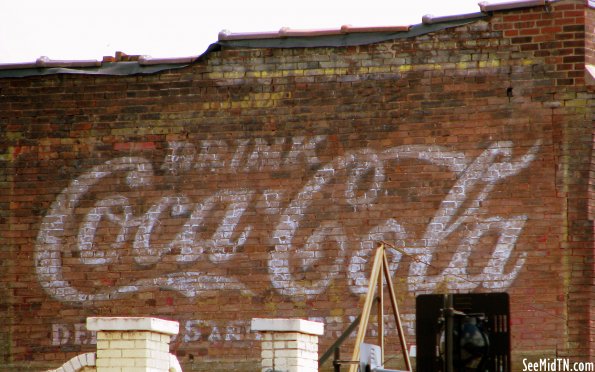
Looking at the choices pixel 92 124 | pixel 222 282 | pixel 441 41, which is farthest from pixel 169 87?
pixel 441 41

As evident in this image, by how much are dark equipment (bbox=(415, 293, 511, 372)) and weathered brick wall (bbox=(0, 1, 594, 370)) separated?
197 inches

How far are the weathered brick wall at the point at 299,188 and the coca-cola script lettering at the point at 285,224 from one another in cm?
2

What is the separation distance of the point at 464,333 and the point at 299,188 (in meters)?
6.11

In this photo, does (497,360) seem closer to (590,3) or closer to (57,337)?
(590,3)

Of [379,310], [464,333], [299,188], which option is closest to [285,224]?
[299,188]

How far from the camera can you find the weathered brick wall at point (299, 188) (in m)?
12.9

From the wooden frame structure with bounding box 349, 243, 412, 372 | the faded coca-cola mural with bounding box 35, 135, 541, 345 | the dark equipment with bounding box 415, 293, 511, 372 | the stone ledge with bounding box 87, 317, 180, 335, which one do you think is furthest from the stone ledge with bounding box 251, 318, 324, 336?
the faded coca-cola mural with bounding box 35, 135, 541, 345

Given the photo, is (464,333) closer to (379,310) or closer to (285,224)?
(379,310)

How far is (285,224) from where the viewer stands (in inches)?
531

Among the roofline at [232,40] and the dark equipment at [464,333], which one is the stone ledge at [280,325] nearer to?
the dark equipment at [464,333]

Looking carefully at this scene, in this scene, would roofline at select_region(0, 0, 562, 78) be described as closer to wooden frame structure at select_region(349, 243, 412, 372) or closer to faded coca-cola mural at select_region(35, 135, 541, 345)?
faded coca-cola mural at select_region(35, 135, 541, 345)

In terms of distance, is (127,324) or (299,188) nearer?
(127,324)

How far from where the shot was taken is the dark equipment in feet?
24.5

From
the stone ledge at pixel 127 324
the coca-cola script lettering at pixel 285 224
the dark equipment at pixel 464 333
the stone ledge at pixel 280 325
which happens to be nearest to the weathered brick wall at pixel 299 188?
the coca-cola script lettering at pixel 285 224
